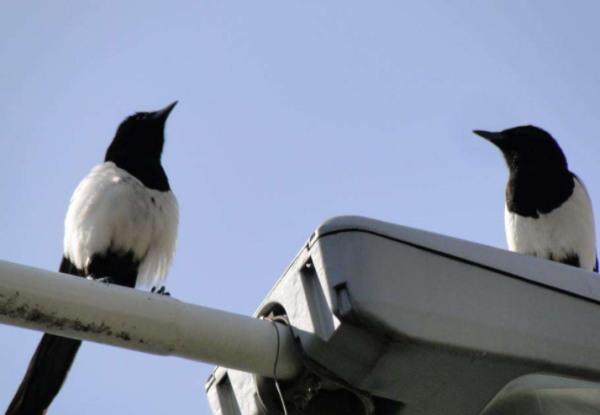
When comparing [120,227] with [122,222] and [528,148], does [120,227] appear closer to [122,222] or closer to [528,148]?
[122,222]


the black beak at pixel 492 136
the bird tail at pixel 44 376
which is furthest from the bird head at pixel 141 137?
the black beak at pixel 492 136

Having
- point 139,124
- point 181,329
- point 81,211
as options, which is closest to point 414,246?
point 181,329

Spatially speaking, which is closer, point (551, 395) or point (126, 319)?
point (126, 319)

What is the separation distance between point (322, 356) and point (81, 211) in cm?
359

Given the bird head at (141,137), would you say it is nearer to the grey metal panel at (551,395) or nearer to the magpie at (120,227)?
the magpie at (120,227)

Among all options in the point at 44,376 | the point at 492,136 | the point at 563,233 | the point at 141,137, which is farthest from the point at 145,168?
the point at 563,233

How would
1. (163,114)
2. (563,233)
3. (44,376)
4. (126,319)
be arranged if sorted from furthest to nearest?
(163,114), (563,233), (44,376), (126,319)

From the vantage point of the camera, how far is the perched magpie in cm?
598

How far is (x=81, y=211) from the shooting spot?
536cm

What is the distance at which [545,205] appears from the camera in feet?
19.9

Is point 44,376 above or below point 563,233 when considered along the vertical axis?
below

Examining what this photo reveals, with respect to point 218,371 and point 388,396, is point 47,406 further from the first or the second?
point 388,396

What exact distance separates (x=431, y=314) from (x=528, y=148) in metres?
4.75

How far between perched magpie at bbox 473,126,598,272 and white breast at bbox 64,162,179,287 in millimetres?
2084
